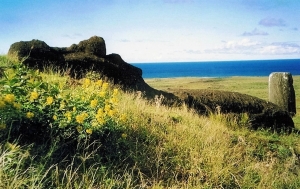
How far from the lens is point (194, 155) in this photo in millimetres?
5656

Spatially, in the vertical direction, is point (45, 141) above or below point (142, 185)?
above

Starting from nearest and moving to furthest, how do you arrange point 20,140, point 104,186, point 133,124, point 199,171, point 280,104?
1. point 104,186
2. point 20,140
3. point 199,171
4. point 133,124
5. point 280,104

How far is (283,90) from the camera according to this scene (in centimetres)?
1224

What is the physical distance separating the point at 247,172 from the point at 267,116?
595 cm

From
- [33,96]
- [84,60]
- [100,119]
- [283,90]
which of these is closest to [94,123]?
[100,119]

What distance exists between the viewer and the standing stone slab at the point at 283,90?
12195 mm

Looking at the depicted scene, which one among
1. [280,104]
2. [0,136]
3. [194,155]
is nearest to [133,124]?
[194,155]

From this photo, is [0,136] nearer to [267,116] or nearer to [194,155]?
[194,155]

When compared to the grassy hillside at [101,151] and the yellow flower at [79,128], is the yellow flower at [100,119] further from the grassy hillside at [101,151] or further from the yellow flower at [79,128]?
the yellow flower at [79,128]

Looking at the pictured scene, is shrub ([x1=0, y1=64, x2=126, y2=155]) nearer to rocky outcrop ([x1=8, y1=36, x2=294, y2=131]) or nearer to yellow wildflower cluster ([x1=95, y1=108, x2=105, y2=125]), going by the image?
yellow wildflower cluster ([x1=95, y1=108, x2=105, y2=125])

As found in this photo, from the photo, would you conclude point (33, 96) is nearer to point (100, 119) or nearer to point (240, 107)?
point (100, 119)

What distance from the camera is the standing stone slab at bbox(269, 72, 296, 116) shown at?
480 inches

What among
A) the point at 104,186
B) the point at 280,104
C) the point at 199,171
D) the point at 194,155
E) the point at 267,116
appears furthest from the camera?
the point at 280,104

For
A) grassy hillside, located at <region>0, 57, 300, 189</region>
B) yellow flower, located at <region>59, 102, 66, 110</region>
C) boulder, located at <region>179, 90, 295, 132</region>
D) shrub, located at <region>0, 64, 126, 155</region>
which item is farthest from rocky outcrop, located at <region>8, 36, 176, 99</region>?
yellow flower, located at <region>59, 102, 66, 110</region>
